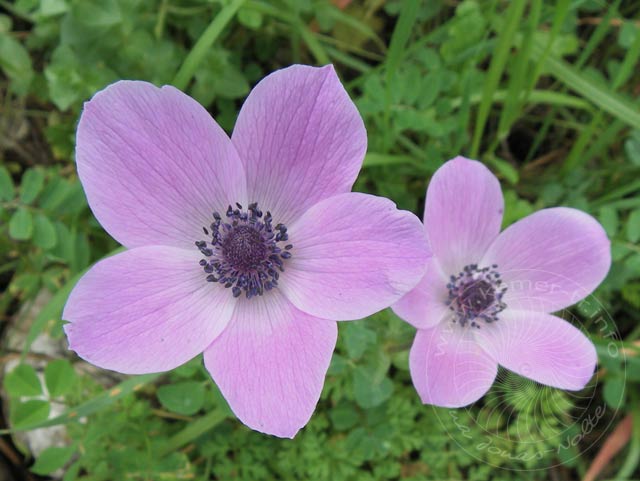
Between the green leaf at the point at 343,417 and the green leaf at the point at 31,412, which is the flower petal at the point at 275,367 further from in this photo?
the green leaf at the point at 31,412

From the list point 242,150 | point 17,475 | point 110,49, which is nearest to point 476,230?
point 242,150

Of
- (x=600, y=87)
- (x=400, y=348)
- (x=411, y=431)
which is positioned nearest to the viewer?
(x=400, y=348)

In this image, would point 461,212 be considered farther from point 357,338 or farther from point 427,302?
point 357,338

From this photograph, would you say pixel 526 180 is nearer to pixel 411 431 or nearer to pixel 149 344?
pixel 411 431

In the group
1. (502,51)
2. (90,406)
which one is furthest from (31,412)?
(502,51)

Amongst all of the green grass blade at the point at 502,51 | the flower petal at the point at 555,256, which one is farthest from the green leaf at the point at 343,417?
the green grass blade at the point at 502,51

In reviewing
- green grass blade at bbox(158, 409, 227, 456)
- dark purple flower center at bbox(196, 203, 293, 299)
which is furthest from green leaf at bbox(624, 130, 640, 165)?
green grass blade at bbox(158, 409, 227, 456)
